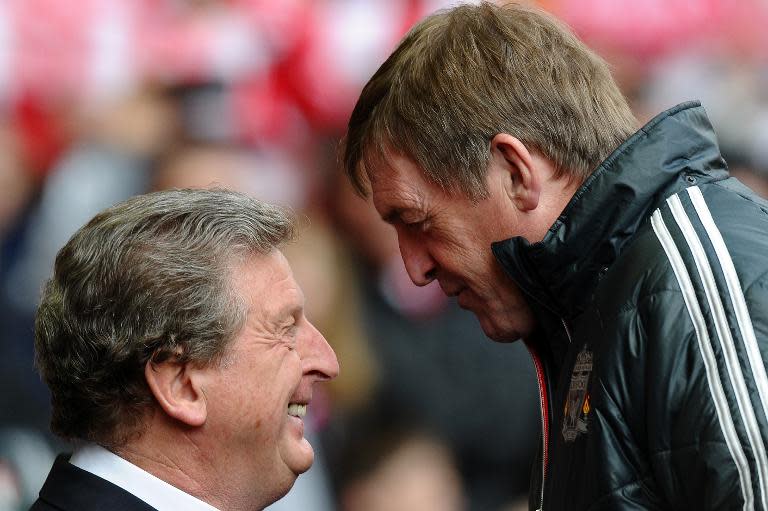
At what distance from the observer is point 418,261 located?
250cm

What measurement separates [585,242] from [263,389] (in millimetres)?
650

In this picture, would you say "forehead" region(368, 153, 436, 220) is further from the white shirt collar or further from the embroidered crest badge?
the white shirt collar

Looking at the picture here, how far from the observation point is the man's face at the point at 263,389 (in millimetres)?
2160

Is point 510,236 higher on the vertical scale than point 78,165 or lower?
higher

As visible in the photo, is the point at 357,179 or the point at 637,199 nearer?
the point at 637,199

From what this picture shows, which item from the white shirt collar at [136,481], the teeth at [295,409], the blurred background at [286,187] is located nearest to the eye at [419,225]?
the teeth at [295,409]

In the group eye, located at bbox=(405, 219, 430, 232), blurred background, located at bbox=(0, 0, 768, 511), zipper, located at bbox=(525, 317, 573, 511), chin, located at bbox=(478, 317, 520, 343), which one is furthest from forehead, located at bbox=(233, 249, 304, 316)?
blurred background, located at bbox=(0, 0, 768, 511)

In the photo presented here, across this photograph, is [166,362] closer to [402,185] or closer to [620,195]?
[402,185]

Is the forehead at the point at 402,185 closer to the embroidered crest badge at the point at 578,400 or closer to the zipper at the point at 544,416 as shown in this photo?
the zipper at the point at 544,416

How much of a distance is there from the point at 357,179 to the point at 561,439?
743 millimetres

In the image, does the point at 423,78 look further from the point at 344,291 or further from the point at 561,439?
the point at 344,291

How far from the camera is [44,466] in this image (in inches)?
142

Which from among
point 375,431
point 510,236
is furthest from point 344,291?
point 510,236

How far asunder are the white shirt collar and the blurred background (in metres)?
1.60
